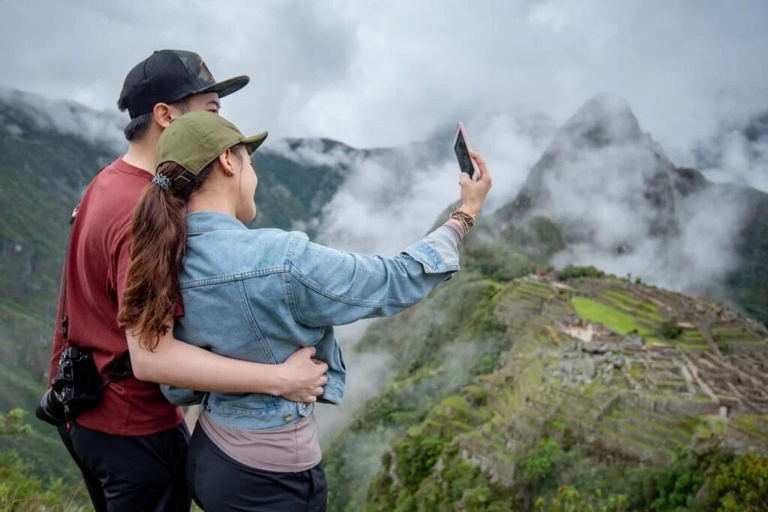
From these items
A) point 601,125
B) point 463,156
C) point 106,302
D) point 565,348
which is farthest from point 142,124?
point 601,125

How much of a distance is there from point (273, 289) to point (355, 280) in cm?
24

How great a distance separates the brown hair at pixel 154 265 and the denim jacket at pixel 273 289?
50 mm

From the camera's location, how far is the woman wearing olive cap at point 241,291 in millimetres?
1560

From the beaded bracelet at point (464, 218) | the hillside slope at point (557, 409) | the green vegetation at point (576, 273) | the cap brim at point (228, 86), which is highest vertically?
the green vegetation at point (576, 273)

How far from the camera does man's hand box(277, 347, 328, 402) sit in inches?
66.5

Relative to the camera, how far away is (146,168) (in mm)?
2070

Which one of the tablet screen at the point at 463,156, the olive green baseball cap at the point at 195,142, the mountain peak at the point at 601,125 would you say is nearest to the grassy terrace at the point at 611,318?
the tablet screen at the point at 463,156

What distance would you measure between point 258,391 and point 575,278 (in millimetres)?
40830

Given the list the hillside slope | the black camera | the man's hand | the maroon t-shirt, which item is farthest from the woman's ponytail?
the hillside slope

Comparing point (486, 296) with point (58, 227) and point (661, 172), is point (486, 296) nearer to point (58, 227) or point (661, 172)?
point (661, 172)

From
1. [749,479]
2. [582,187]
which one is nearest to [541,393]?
[749,479]

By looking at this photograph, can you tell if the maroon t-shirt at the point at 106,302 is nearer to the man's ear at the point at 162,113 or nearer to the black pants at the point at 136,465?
the black pants at the point at 136,465

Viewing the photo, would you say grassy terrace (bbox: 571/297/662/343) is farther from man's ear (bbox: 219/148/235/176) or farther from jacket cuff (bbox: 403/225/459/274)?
man's ear (bbox: 219/148/235/176)

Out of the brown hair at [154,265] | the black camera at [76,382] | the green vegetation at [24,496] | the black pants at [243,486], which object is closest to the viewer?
the brown hair at [154,265]
